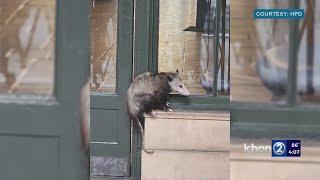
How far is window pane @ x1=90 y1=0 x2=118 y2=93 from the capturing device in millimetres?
6297

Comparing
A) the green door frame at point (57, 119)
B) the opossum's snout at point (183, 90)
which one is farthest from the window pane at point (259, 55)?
the opossum's snout at point (183, 90)

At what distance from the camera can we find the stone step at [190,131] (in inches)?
237

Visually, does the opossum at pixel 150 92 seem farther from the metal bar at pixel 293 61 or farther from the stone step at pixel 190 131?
the metal bar at pixel 293 61

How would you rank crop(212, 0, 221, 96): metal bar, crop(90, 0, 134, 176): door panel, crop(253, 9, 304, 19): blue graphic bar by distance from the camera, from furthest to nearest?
crop(90, 0, 134, 176): door panel, crop(212, 0, 221, 96): metal bar, crop(253, 9, 304, 19): blue graphic bar

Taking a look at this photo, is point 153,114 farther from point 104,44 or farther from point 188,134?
point 104,44

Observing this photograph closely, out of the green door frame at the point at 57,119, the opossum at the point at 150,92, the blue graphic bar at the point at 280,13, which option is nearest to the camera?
the green door frame at the point at 57,119

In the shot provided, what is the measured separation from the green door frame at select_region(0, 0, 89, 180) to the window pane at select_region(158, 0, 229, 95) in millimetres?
2355

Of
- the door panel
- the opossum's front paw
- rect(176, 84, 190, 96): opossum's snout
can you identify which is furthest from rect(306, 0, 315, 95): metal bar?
the door panel

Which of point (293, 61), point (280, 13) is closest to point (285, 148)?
point (293, 61)

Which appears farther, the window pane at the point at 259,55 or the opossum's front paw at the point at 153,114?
the opossum's front paw at the point at 153,114

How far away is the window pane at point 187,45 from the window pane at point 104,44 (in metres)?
0.47

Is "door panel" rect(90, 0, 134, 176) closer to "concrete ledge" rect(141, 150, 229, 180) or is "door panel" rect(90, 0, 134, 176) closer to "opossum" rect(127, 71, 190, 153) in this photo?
"opossum" rect(127, 71, 190, 153)

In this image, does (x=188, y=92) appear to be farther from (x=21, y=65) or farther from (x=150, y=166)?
(x=21, y=65)

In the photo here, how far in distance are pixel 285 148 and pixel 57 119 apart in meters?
1.35
